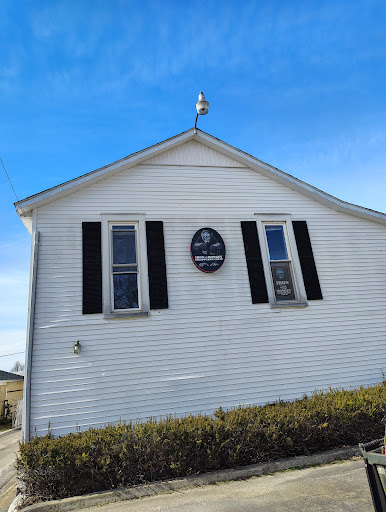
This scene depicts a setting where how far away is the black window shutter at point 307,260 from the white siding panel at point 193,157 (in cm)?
240

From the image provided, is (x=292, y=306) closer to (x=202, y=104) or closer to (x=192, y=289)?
(x=192, y=289)

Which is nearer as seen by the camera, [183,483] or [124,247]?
[183,483]

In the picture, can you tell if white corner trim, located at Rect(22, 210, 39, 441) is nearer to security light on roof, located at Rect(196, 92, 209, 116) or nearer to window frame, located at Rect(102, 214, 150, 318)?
window frame, located at Rect(102, 214, 150, 318)

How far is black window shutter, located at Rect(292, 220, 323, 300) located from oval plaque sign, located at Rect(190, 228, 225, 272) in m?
2.16

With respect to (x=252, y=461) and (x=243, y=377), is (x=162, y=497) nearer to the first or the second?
(x=252, y=461)

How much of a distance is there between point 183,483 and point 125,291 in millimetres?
4066

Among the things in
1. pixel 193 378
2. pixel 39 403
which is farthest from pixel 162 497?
pixel 39 403

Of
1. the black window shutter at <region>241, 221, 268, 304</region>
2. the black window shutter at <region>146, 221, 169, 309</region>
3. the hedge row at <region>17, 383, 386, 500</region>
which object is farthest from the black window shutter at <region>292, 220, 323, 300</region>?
the black window shutter at <region>146, 221, 169, 309</region>

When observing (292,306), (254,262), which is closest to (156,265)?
(254,262)

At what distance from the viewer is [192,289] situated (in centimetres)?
802

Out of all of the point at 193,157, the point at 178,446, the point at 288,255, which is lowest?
the point at 178,446

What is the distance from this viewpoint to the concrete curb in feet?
15.8

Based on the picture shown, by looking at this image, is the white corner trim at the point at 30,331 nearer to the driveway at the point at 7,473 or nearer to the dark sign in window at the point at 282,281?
the driveway at the point at 7,473

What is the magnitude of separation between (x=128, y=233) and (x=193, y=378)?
12.2ft
